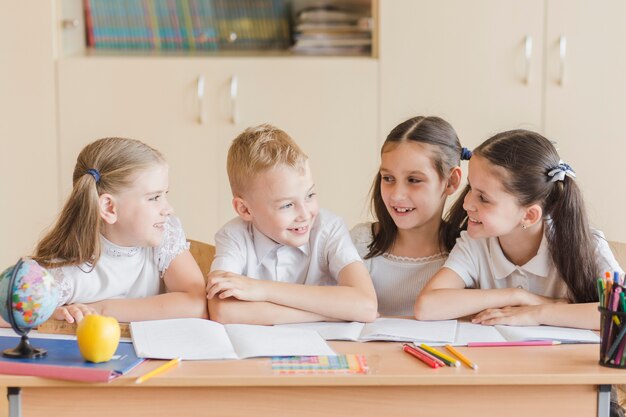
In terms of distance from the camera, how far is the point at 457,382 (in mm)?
1551

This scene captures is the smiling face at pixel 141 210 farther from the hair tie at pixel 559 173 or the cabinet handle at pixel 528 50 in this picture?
the cabinet handle at pixel 528 50

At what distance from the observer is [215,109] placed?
3.51m

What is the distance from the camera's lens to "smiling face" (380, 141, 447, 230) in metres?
2.23

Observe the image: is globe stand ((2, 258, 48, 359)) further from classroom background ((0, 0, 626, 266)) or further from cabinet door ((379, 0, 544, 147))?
cabinet door ((379, 0, 544, 147))

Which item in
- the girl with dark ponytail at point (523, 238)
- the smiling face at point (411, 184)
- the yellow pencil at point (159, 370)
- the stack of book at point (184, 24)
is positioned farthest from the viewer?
the stack of book at point (184, 24)

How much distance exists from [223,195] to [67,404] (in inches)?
80.3

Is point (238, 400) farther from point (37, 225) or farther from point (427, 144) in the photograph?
point (37, 225)

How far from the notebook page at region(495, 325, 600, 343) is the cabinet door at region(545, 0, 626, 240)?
5.64ft

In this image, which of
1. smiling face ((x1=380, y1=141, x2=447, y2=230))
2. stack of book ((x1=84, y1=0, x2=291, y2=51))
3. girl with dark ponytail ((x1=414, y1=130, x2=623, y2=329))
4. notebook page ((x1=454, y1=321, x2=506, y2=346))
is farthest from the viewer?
stack of book ((x1=84, y1=0, x2=291, y2=51))

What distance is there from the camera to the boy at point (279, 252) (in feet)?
6.35

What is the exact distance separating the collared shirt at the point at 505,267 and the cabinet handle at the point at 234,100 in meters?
1.52

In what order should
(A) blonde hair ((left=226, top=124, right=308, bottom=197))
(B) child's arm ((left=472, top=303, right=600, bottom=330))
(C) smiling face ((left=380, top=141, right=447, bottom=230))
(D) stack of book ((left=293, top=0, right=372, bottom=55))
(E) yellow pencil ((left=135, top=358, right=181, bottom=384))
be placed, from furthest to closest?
(D) stack of book ((left=293, top=0, right=372, bottom=55)), (C) smiling face ((left=380, top=141, right=447, bottom=230)), (A) blonde hair ((left=226, top=124, right=308, bottom=197)), (B) child's arm ((left=472, top=303, right=600, bottom=330)), (E) yellow pencil ((left=135, top=358, right=181, bottom=384))

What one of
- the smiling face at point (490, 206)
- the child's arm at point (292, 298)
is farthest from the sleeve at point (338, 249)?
the smiling face at point (490, 206)

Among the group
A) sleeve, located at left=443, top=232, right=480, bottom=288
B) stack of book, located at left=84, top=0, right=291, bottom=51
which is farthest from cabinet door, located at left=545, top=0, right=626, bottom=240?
sleeve, located at left=443, top=232, right=480, bottom=288
